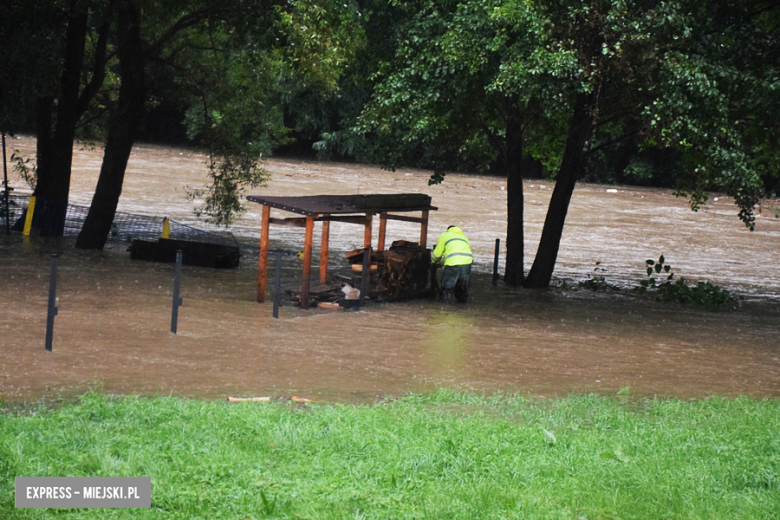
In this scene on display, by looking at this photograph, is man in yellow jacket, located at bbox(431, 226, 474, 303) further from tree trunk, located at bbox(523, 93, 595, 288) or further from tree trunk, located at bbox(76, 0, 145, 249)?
tree trunk, located at bbox(76, 0, 145, 249)

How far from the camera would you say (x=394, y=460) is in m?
6.49

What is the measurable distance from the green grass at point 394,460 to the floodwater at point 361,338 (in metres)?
1.52

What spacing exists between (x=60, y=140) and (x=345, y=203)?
9295 mm

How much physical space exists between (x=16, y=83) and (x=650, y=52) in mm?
12372

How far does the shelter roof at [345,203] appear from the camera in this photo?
14.7 meters

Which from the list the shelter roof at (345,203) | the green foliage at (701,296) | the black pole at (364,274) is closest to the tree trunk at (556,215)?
the green foliage at (701,296)

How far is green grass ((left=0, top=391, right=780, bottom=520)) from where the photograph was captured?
568 cm

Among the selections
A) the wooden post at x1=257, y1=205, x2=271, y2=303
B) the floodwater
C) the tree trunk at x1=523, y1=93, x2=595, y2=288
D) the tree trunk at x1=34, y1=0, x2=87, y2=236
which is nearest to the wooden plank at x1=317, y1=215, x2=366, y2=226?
the wooden post at x1=257, y1=205, x2=271, y2=303

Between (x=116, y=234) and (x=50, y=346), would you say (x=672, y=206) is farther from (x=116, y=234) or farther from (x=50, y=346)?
(x=50, y=346)

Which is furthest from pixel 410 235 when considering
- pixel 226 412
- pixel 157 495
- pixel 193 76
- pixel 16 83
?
pixel 157 495

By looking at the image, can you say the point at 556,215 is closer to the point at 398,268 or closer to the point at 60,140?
the point at 398,268

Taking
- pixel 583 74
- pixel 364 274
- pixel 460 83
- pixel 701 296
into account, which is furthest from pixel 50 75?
pixel 701 296

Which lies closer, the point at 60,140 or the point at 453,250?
the point at 453,250

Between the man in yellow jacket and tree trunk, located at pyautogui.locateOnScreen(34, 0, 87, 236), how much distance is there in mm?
10108
